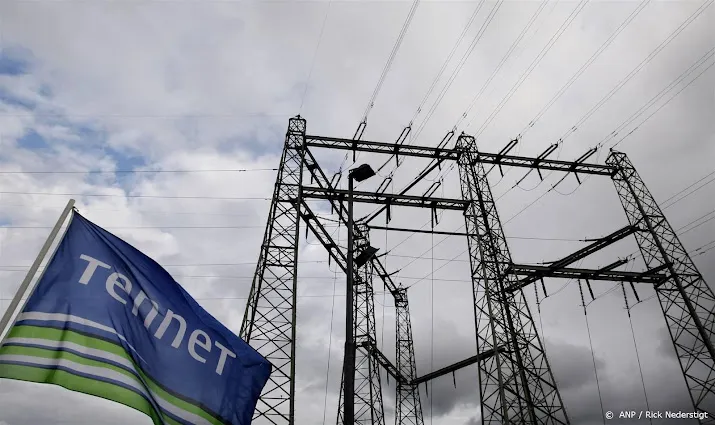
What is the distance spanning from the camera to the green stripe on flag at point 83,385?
3127mm

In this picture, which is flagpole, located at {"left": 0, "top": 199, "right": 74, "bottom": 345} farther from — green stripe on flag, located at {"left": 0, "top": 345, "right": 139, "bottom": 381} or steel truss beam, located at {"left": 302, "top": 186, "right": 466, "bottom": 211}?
steel truss beam, located at {"left": 302, "top": 186, "right": 466, "bottom": 211}

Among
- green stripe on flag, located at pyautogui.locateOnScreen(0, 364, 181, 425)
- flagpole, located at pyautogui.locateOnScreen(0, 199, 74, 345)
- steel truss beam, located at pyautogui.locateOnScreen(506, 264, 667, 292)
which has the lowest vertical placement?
green stripe on flag, located at pyautogui.locateOnScreen(0, 364, 181, 425)

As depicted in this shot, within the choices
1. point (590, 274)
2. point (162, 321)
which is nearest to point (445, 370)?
point (590, 274)

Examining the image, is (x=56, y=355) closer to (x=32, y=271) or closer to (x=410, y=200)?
(x=32, y=271)

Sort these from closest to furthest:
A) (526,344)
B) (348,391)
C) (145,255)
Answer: (145,255)
(348,391)
(526,344)

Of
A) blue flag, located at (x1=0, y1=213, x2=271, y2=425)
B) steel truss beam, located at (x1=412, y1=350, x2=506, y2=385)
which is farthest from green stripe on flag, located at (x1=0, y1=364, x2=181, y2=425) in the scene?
steel truss beam, located at (x1=412, y1=350, x2=506, y2=385)

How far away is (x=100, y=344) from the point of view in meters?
3.56

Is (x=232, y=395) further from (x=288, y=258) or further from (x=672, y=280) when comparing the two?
(x=672, y=280)

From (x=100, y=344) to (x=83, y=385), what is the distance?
0.33m

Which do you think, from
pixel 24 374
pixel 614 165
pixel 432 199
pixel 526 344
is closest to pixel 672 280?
pixel 614 165

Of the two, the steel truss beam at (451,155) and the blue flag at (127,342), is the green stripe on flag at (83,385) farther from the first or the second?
the steel truss beam at (451,155)

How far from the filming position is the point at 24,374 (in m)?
3.15

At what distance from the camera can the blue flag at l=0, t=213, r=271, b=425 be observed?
3.31m

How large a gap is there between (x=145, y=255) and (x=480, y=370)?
54.5 ft
